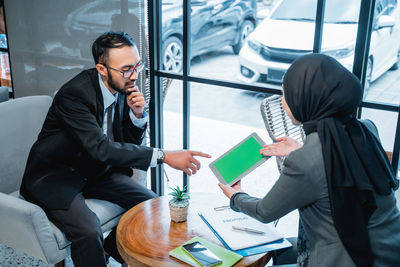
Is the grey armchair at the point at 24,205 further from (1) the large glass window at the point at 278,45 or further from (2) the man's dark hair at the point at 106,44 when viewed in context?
(1) the large glass window at the point at 278,45

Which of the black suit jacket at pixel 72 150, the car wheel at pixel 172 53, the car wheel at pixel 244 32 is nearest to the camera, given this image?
the black suit jacket at pixel 72 150

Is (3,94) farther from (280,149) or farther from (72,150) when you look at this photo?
(280,149)

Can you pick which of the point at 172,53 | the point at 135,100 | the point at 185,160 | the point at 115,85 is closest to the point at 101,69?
the point at 115,85

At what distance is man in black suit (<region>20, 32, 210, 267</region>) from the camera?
2.23 metres

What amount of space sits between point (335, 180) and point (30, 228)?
4.79 ft

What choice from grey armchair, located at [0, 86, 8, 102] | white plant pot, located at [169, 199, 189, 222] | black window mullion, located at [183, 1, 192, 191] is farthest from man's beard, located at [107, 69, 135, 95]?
grey armchair, located at [0, 86, 8, 102]

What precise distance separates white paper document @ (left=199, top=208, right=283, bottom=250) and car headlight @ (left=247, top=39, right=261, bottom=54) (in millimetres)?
1265

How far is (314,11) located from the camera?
8.16 ft

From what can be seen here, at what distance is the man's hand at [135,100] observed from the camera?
2.44 metres

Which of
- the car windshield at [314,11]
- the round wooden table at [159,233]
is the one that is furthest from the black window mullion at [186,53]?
the round wooden table at [159,233]

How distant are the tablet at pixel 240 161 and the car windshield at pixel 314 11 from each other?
0.87m

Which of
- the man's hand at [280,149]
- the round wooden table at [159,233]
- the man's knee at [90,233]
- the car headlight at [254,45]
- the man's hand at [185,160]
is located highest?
the car headlight at [254,45]

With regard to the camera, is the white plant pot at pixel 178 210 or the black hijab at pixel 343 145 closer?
the black hijab at pixel 343 145

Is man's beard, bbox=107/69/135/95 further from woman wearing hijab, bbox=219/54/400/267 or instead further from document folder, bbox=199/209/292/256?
woman wearing hijab, bbox=219/54/400/267
